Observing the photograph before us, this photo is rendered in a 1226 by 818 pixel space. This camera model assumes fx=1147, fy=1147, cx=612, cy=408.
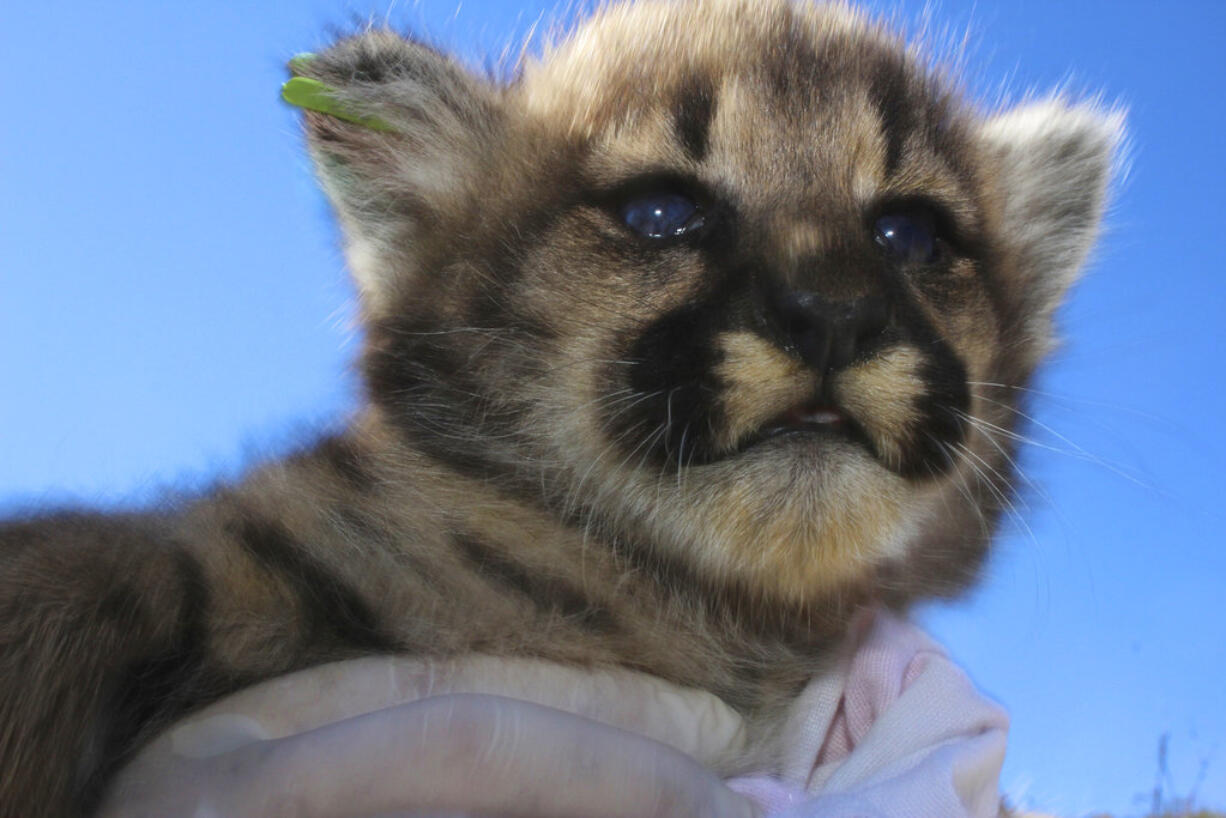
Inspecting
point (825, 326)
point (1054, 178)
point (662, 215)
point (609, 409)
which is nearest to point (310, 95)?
point (662, 215)

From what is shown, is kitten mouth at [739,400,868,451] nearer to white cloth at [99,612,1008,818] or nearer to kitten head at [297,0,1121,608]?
kitten head at [297,0,1121,608]

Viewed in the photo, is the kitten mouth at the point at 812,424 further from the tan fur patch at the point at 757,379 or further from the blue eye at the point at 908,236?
the blue eye at the point at 908,236

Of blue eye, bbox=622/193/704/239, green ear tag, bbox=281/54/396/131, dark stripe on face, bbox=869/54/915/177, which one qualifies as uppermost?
dark stripe on face, bbox=869/54/915/177

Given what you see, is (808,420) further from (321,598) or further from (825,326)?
(321,598)

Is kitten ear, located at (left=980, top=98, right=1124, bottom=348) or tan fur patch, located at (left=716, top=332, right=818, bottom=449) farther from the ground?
kitten ear, located at (left=980, top=98, right=1124, bottom=348)

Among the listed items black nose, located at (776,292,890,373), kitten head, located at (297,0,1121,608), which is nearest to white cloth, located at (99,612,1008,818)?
kitten head, located at (297,0,1121,608)

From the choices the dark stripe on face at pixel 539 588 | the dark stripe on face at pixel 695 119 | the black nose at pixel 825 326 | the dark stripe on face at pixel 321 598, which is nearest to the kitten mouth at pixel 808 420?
the black nose at pixel 825 326

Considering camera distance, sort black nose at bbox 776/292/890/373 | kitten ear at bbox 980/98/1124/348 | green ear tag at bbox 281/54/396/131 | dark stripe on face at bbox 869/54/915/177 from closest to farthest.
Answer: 1. black nose at bbox 776/292/890/373
2. dark stripe on face at bbox 869/54/915/177
3. green ear tag at bbox 281/54/396/131
4. kitten ear at bbox 980/98/1124/348
